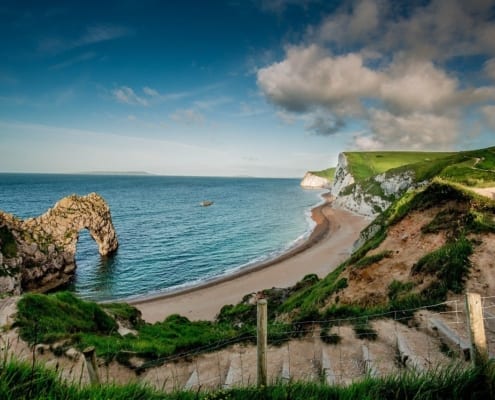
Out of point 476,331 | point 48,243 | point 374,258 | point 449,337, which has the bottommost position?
point 48,243

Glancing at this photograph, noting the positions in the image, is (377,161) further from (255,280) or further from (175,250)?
(255,280)

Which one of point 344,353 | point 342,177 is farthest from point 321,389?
point 342,177

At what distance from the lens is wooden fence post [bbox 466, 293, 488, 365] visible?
526cm

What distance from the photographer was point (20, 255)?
107ft

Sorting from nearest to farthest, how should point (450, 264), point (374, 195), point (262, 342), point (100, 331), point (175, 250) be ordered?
point (262, 342)
point (450, 264)
point (100, 331)
point (175, 250)
point (374, 195)

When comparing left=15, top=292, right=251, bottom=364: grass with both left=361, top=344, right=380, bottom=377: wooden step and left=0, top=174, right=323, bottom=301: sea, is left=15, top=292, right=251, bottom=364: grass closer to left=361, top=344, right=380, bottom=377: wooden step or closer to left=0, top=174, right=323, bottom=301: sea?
left=361, top=344, right=380, bottom=377: wooden step

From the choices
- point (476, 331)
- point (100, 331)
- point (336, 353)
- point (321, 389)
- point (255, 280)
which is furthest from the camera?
point (255, 280)

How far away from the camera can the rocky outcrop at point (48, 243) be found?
102ft

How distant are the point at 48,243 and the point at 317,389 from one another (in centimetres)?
4381

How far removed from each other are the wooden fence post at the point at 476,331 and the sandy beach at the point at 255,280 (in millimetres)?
25242

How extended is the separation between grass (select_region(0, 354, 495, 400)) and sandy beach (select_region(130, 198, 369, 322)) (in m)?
24.4

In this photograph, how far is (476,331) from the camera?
17.4 feet

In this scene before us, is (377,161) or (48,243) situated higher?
(377,161)

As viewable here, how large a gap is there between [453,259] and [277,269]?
29.3 m
